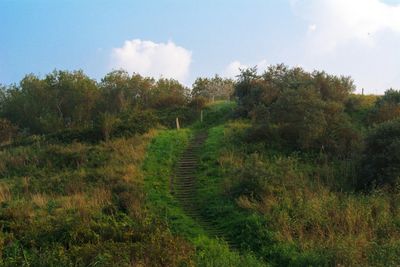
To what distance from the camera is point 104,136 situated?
4094 centimetres

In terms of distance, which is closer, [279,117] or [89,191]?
[89,191]

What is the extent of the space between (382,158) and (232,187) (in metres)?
7.86

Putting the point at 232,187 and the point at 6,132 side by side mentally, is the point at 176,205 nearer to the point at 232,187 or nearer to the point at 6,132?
the point at 232,187

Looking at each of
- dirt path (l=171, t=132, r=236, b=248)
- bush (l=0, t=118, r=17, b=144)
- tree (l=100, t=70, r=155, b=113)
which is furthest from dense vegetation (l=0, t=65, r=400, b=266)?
tree (l=100, t=70, r=155, b=113)

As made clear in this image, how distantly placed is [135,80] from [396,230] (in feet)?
176

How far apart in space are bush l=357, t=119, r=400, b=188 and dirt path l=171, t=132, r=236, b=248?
8.37 m

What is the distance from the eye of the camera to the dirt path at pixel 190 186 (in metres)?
21.0

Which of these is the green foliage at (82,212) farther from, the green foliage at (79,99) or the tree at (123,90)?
the tree at (123,90)

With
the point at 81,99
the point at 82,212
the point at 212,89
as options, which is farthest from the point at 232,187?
the point at 212,89

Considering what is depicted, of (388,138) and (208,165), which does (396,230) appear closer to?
(388,138)

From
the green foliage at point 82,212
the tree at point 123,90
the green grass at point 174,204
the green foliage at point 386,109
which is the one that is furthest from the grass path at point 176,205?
the tree at point 123,90

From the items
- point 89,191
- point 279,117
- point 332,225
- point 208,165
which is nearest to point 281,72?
point 279,117

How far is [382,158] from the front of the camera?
25.8 m

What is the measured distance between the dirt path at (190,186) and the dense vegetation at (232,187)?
36 centimetres
